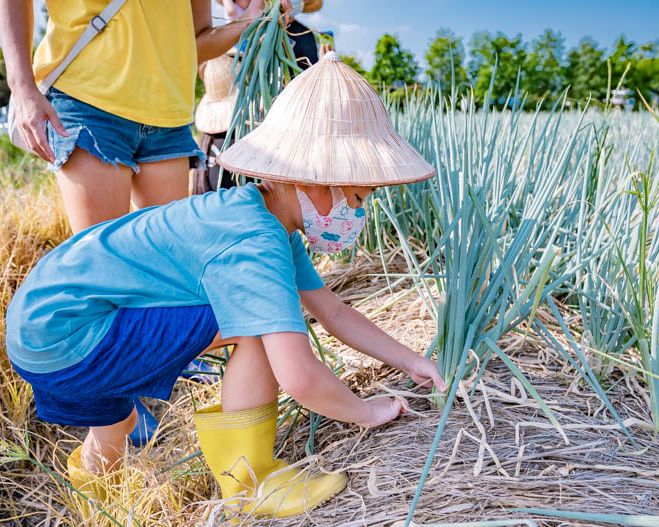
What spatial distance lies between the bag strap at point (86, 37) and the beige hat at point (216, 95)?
94 cm

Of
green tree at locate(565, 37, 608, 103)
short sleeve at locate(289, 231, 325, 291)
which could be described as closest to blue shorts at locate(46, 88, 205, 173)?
short sleeve at locate(289, 231, 325, 291)

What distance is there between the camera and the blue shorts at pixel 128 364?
106 cm

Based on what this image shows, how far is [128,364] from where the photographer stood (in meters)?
1.09

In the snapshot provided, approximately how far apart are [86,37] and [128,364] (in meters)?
0.77

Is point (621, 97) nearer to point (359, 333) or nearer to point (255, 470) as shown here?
point (359, 333)

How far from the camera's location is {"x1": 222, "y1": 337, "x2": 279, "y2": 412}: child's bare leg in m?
1.01

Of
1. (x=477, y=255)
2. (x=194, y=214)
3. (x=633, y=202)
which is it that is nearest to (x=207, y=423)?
(x=194, y=214)

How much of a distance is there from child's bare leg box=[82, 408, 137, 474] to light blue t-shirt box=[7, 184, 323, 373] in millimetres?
262

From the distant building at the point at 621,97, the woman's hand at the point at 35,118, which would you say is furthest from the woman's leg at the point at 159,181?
the distant building at the point at 621,97

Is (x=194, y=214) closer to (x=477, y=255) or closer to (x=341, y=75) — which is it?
(x=341, y=75)

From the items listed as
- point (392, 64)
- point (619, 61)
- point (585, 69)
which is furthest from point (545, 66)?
point (619, 61)

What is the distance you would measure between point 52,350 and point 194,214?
14.4 inches

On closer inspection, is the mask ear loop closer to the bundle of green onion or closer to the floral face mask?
the floral face mask

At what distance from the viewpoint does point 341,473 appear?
1.03 meters
